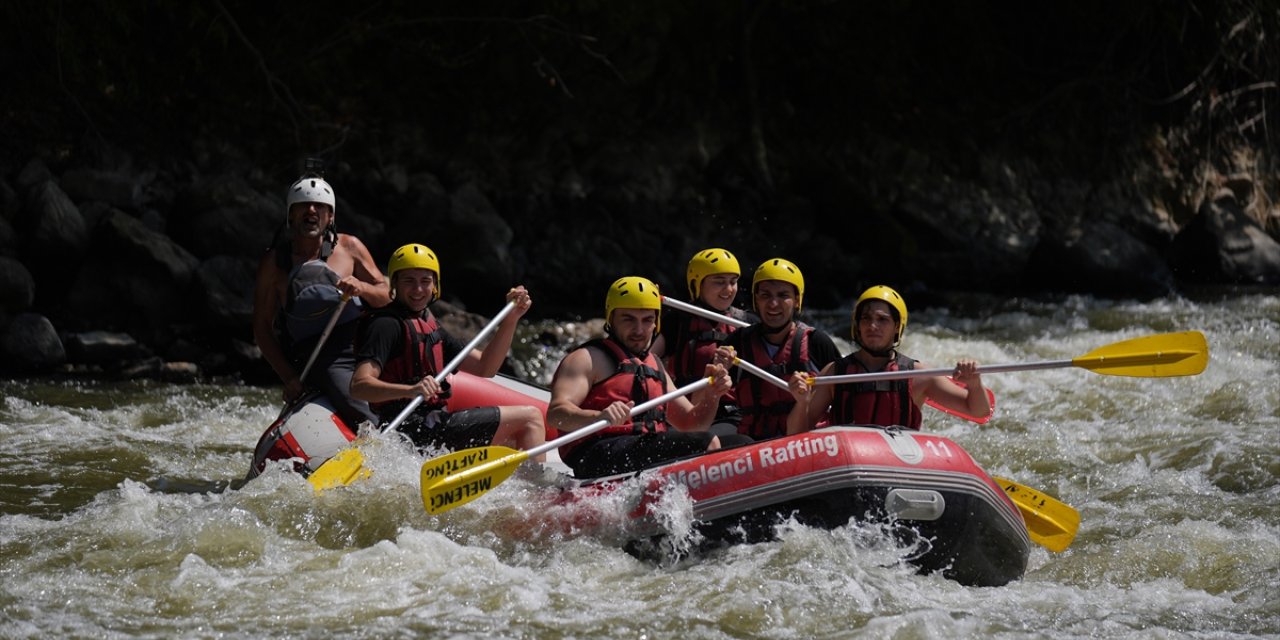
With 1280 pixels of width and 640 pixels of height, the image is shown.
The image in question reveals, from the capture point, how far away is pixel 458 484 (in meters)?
5.86

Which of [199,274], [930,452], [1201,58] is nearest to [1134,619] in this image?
[930,452]

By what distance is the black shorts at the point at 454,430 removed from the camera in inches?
265

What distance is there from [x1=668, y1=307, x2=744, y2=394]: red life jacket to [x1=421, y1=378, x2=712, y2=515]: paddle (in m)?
1.35

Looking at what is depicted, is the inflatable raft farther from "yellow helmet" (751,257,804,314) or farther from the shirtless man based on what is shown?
the shirtless man

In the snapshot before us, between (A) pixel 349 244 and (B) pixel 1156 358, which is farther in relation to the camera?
(A) pixel 349 244

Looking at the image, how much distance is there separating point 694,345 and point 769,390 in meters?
0.90

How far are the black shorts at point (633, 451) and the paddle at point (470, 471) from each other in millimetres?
162

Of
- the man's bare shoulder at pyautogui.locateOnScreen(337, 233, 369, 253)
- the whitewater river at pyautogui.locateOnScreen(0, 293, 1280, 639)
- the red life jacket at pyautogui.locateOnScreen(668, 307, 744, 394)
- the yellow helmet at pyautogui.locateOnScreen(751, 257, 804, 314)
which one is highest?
the man's bare shoulder at pyautogui.locateOnScreen(337, 233, 369, 253)

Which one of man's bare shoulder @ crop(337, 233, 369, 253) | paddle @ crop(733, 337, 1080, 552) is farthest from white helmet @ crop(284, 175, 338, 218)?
paddle @ crop(733, 337, 1080, 552)

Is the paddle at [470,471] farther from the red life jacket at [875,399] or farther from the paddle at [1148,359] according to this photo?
the paddle at [1148,359]

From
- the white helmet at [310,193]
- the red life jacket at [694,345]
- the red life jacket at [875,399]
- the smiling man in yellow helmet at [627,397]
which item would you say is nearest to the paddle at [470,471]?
the smiling man in yellow helmet at [627,397]

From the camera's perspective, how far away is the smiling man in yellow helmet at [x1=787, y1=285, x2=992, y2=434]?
626 cm

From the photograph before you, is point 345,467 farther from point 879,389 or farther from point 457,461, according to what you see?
point 879,389

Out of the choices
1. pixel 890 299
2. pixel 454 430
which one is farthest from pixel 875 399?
pixel 454 430
